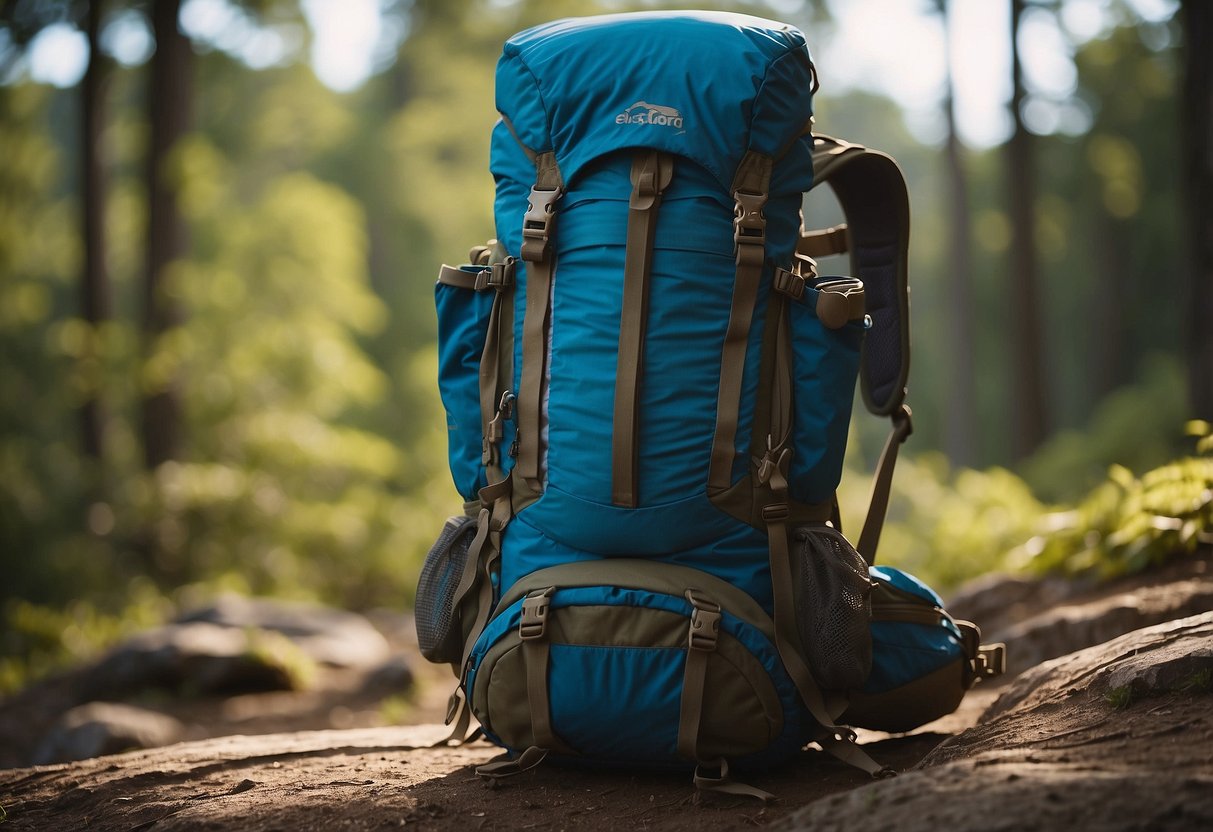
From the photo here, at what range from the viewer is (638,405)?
2.66m

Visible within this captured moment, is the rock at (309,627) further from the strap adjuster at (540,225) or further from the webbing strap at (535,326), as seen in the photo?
the strap adjuster at (540,225)

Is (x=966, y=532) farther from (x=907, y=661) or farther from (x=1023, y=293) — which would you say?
(x=1023, y=293)

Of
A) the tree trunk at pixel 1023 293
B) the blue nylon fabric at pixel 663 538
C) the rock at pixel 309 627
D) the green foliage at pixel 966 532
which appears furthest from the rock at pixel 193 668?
the tree trunk at pixel 1023 293

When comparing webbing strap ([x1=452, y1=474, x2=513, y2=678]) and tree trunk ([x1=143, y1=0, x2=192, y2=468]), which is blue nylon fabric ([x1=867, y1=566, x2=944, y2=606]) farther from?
tree trunk ([x1=143, y1=0, x2=192, y2=468])

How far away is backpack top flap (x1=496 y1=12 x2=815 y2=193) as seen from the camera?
2.64m

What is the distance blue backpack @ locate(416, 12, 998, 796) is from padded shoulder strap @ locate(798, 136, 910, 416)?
71 cm

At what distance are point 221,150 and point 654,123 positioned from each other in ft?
54.9

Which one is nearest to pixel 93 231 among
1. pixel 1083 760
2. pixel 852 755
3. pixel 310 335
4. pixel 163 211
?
pixel 163 211

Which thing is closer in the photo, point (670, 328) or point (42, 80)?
point (670, 328)

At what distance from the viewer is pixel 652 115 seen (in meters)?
2.65

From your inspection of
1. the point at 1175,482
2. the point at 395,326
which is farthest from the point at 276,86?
the point at 1175,482

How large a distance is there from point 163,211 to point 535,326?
1090cm

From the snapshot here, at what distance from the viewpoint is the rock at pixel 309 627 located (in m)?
7.15

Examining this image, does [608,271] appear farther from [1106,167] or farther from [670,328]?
[1106,167]
